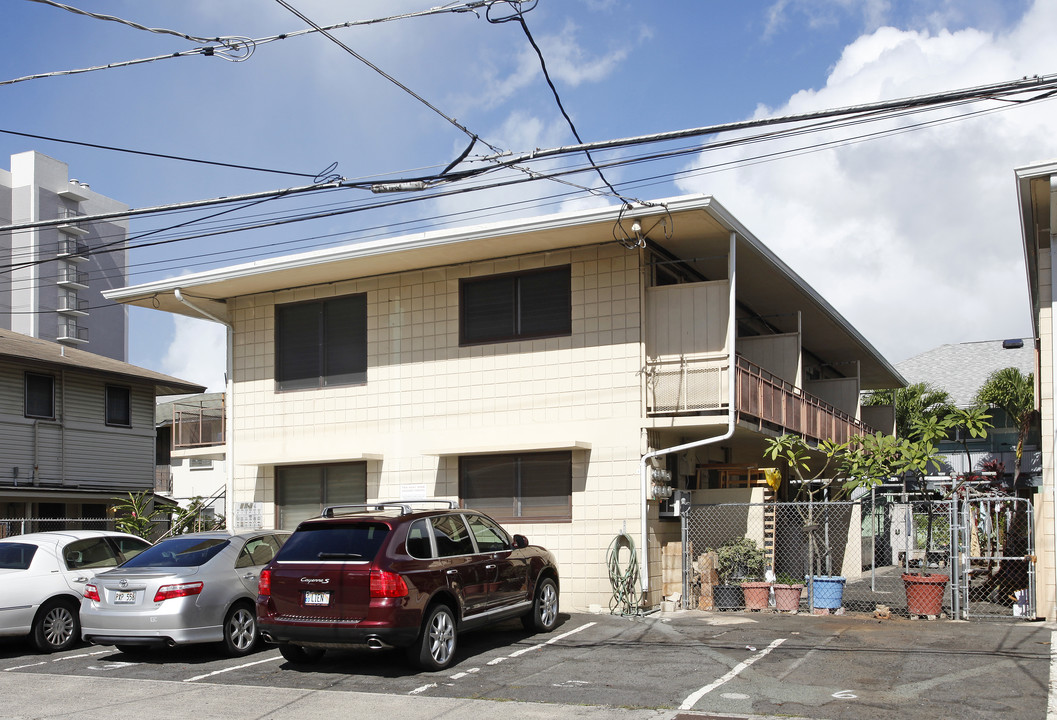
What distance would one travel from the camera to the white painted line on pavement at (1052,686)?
8.37 meters

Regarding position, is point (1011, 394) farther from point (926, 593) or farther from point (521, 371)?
point (521, 371)

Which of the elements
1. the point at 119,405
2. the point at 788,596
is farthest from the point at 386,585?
the point at 119,405

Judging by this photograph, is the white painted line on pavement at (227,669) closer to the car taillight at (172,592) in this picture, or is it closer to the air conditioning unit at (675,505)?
the car taillight at (172,592)

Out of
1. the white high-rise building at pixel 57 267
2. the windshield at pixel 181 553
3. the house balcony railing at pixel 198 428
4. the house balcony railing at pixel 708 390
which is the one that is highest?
the white high-rise building at pixel 57 267

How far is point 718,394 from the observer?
50.7 ft

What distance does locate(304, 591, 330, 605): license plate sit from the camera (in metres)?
10.5

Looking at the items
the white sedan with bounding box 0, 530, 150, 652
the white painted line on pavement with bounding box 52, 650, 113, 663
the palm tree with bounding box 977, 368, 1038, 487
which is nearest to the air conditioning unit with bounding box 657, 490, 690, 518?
the white painted line on pavement with bounding box 52, 650, 113, 663

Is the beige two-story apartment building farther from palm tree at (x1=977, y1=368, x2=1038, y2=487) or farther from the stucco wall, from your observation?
palm tree at (x1=977, y1=368, x2=1038, y2=487)

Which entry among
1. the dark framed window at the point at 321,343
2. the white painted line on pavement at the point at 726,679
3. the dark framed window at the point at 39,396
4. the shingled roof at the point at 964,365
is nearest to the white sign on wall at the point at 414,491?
the dark framed window at the point at 321,343

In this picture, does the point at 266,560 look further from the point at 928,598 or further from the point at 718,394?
the point at 928,598

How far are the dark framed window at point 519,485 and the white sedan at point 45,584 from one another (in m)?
5.95

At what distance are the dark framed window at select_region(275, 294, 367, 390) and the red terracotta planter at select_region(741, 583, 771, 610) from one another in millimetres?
7675

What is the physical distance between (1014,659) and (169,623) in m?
9.23

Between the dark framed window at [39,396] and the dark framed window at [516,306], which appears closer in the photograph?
the dark framed window at [516,306]
